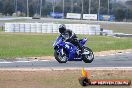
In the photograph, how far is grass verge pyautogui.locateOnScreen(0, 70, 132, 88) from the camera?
1380 centimetres

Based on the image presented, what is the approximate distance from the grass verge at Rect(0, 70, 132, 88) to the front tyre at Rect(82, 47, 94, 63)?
303 cm

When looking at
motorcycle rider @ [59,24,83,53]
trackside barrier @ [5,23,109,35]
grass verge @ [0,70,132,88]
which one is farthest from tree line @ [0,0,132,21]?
grass verge @ [0,70,132,88]

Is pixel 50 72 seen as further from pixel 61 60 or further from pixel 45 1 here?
pixel 45 1

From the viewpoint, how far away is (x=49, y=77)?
1569 centimetres

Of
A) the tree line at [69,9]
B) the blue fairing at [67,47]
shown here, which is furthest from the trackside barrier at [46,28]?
the tree line at [69,9]

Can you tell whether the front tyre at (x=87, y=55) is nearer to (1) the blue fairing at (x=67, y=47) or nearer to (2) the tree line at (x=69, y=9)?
(1) the blue fairing at (x=67, y=47)

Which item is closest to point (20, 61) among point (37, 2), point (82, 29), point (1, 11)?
point (82, 29)

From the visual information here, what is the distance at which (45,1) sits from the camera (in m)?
179

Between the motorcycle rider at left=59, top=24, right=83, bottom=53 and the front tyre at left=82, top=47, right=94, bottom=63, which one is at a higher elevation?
the motorcycle rider at left=59, top=24, right=83, bottom=53

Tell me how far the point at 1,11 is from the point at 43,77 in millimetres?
125028

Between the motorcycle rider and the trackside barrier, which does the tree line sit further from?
the motorcycle rider

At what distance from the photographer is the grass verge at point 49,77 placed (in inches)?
543

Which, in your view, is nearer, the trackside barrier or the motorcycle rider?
the motorcycle rider

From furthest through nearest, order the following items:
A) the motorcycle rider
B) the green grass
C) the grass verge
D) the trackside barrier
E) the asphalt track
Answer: the trackside barrier, the green grass, the asphalt track, the motorcycle rider, the grass verge
